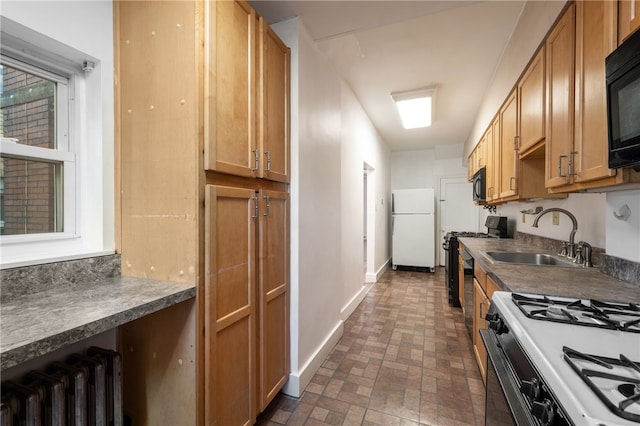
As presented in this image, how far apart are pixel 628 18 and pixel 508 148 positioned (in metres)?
1.61

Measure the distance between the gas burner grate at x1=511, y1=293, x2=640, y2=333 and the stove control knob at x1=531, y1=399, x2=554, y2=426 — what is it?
1.25ft

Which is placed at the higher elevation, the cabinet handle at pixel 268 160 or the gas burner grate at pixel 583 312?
the cabinet handle at pixel 268 160

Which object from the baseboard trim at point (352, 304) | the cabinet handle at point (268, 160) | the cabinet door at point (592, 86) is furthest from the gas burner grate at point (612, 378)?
the baseboard trim at point (352, 304)

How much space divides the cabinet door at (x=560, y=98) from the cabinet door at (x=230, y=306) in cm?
164

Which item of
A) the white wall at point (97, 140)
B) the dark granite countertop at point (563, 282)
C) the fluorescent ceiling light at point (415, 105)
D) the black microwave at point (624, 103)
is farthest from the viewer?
the fluorescent ceiling light at point (415, 105)

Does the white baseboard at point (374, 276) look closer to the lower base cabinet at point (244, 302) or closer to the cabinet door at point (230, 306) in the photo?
the lower base cabinet at point (244, 302)

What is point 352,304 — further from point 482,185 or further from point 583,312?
point 583,312

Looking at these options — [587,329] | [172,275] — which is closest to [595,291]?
[587,329]

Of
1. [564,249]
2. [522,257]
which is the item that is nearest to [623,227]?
[564,249]

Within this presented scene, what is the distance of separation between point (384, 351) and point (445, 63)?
2.87 m

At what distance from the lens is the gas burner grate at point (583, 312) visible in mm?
902

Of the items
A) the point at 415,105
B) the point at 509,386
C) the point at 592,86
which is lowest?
the point at 509,386

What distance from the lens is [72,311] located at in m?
0.92

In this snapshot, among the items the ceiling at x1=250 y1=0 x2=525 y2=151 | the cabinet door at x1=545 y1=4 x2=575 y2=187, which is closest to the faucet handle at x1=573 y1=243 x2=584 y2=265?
the cabinet door at x1=545 y1=4 x2=575 y2=187
